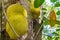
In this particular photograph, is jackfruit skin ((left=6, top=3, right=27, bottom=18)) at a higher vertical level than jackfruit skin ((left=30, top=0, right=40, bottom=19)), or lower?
higher

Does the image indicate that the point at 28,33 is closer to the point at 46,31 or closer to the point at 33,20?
the point at 33,20

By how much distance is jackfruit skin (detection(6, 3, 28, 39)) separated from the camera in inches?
16.1

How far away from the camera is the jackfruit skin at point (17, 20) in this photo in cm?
41

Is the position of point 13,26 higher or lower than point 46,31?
higher

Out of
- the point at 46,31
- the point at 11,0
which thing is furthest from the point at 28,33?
the point at 46,31

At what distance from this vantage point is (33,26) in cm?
50

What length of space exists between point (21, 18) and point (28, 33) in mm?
68

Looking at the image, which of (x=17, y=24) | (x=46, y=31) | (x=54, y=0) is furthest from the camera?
(x=46, y=31)

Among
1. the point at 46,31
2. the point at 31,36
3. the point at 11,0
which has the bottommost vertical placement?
the point at 46,31

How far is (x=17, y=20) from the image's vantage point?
0.41 meters

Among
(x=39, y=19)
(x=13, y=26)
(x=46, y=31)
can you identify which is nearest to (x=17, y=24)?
(x=13, y=26)

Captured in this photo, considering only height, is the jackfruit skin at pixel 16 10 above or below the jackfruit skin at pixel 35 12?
above

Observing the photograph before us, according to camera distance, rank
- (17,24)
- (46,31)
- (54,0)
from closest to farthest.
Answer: (17,24)
(54,0)
(46,31)

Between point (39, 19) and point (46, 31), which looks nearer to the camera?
point (39, 19)
